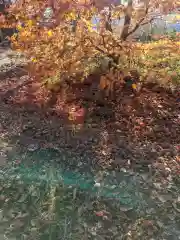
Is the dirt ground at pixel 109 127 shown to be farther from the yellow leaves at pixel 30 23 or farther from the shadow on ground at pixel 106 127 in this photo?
the yellow leaves at pixel 30 23

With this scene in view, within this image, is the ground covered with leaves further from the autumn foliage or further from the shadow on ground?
the autumn foliage

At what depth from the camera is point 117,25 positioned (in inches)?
214

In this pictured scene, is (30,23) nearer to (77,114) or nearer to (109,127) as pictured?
(77,114)

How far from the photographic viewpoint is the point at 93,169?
336cm

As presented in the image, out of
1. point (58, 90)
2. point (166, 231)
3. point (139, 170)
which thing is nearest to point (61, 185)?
point (139, 170)

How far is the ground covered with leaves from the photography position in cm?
273

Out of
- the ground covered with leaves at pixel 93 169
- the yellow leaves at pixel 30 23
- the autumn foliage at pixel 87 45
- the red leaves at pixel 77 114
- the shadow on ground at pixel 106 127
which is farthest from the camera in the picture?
the yellow leaves at pixel 30 23

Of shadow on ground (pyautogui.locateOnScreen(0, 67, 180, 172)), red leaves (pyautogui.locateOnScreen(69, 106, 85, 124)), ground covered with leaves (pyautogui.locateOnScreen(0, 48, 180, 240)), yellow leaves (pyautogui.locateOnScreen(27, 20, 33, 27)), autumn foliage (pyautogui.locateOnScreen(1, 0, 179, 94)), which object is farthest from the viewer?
yellow leaves (pyautogui.locateOnScreen(27, 20, 33, 27))

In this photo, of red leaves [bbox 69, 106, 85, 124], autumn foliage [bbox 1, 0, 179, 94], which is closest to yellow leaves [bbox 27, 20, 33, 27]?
autumn foliage [bbox 1, 0, 179, 94]

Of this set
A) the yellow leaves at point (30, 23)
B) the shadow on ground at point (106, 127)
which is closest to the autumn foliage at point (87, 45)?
the yellow leaves at point (30, 23)

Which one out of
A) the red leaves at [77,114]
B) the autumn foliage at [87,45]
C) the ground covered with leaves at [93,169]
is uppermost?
the autumn foliage at [87,45]

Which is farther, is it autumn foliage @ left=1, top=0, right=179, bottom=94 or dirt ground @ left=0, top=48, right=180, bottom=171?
autumn foliage @ left=1, top=0, right=179, bottom=94

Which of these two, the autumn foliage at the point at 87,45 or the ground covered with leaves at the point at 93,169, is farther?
the autumn foliage at the point at 87,45

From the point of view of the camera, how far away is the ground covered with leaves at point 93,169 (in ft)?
8.96
